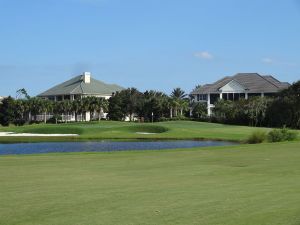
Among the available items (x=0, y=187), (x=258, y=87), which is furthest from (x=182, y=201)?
(x=258, y=87)

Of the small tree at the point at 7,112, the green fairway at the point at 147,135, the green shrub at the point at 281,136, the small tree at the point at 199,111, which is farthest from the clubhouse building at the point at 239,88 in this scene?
the green shrub at the point at 281,136

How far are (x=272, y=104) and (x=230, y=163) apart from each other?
7366 centimetres

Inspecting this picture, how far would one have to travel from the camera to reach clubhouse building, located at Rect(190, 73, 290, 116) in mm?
128125

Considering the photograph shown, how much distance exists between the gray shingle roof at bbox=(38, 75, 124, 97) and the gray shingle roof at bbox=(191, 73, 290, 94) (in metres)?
23.4

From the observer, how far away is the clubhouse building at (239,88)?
5044 inches

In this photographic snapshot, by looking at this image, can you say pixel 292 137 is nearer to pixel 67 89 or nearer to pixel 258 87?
pixel 258 87

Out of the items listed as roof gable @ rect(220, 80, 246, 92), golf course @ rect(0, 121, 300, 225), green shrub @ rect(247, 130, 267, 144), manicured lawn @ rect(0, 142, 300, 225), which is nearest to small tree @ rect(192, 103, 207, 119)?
roof gable @ rect(220, 80, 246, 92)

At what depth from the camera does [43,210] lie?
33.6 ft

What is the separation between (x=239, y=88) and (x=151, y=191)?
121 metres

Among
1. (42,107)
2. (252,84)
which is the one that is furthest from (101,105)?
(252,84)

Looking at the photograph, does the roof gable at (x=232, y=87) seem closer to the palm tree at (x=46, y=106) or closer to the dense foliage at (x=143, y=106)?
the dense foliage at (x=143, y=106)

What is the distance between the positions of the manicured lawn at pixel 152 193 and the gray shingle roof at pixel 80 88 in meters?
117

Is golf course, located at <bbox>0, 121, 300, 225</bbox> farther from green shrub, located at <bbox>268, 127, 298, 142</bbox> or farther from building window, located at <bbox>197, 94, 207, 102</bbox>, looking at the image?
building window, located at <bbox>197, 94, 207, 102</bbox>

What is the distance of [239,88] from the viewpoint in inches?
5172
